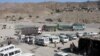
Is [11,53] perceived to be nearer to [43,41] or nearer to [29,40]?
[43,41]

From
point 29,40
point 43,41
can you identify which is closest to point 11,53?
point 43,41

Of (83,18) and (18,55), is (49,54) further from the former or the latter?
(83,18)

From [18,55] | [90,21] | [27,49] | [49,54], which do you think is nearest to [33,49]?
[27,49]

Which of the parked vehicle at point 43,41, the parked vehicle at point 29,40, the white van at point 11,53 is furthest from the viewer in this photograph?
the parked vehicle at point 29,40

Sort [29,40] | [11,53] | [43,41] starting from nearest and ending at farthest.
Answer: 1. [11,53]
2. [43,41]
3. [29,40]

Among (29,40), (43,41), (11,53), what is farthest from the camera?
(29,40)

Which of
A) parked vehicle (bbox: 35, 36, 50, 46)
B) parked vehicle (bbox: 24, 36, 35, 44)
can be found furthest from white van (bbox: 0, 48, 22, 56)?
parked vehicle (bbox: 24, 36, 35, 44)

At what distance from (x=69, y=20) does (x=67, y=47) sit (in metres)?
47.8

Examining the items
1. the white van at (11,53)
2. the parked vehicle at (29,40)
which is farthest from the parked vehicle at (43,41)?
the white van at (11,53)

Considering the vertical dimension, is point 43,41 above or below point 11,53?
below

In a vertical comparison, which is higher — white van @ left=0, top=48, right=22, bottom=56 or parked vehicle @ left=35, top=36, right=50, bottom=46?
white van @ left=0, top=48, right=22, bottom=56

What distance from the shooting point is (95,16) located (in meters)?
91.0

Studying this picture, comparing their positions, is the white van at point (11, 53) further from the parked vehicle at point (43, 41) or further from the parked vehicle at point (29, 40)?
the parked vehicle at point (29, 40)

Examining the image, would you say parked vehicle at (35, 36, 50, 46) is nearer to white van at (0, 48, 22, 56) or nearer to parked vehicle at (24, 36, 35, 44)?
parked vehicle at (24, 36, 35, 44)
